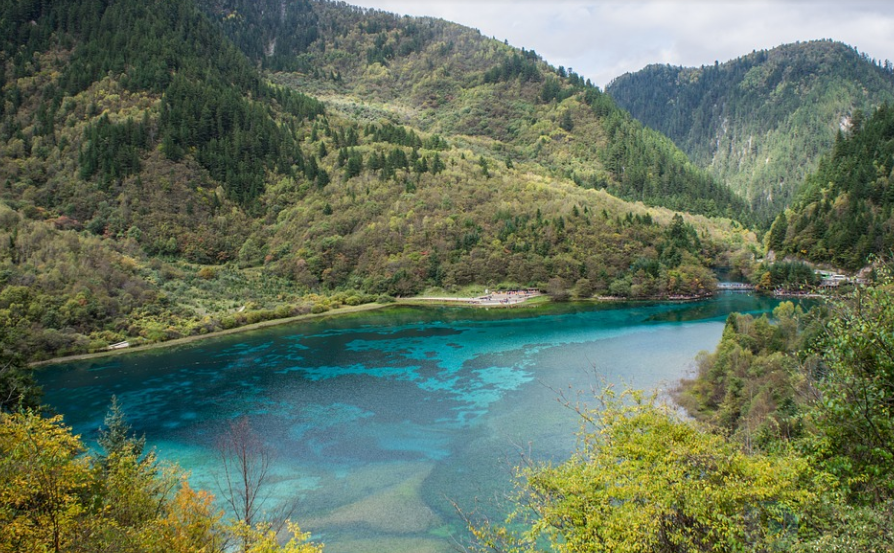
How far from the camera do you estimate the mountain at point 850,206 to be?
9506 cm

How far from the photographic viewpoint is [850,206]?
10175 centimetres

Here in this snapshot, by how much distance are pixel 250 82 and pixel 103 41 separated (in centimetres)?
3626

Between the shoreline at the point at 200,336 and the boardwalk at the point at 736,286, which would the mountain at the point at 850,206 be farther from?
the shoreline at the point at 200,336

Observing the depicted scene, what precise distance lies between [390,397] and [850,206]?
9697cm

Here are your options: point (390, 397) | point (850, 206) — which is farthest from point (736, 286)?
point (390, 397)

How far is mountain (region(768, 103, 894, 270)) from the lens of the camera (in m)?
95.1

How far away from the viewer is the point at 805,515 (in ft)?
44.3

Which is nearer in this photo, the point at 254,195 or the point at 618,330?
the point at 618,330

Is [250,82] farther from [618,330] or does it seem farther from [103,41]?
[618,330]

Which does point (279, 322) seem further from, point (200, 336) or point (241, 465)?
point (241, 465)

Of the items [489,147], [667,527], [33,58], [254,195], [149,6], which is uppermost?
[149,6]

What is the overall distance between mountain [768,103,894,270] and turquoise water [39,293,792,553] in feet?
98.1

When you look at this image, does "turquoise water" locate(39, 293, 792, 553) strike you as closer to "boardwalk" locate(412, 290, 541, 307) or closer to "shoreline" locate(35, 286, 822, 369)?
"shoreline" locate(35, 286, 822, 369)

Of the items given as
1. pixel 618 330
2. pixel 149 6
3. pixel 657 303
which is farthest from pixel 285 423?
pixel 149 6
